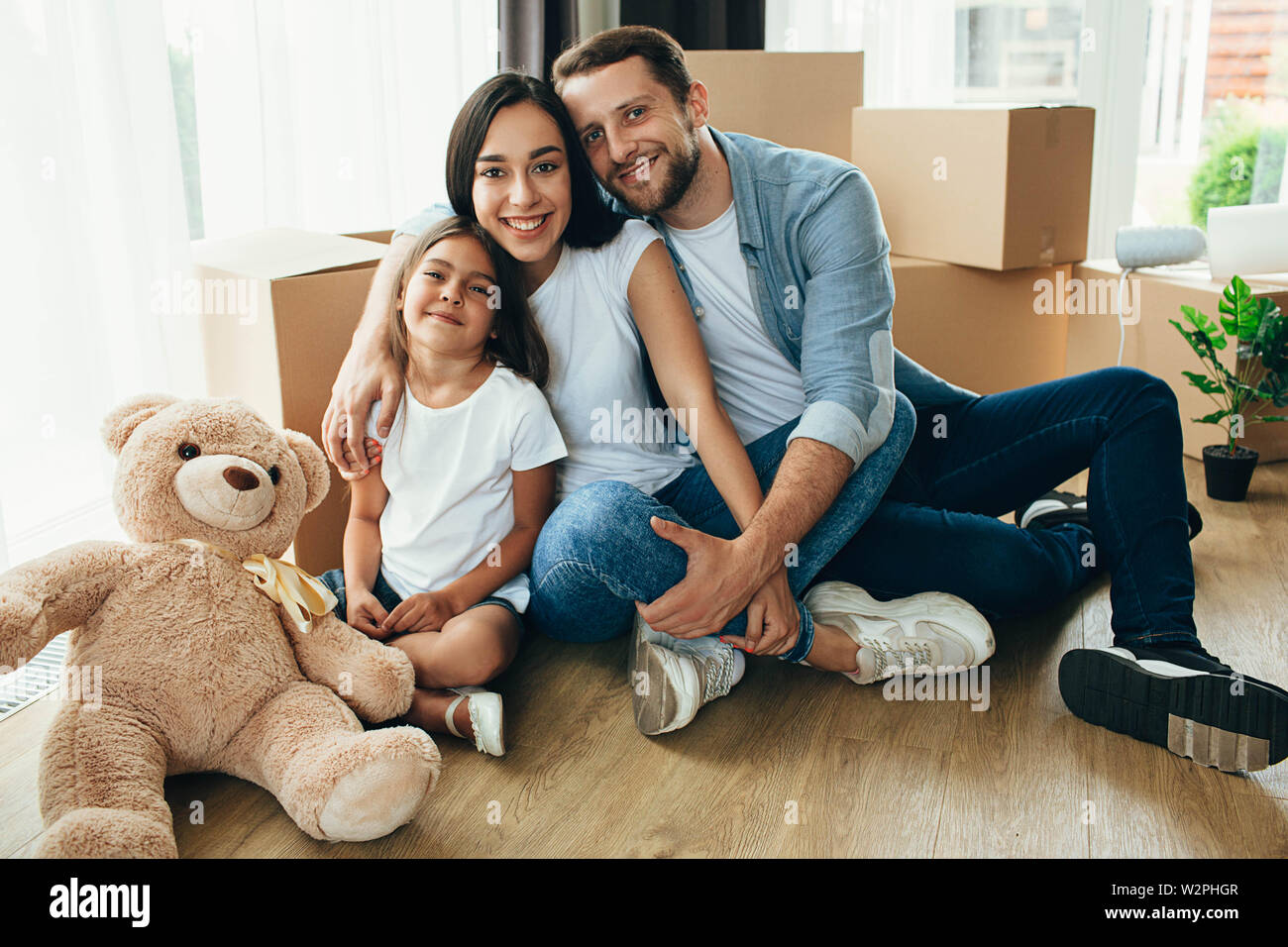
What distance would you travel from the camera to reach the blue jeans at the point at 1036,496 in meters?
1.25

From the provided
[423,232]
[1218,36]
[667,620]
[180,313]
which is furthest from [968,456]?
[1218,36]

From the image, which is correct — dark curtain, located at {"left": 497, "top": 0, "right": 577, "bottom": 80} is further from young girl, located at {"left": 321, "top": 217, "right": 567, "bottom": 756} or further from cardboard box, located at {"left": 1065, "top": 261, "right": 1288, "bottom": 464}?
cardboard box, located at {"left": 1065, "top": 261, "right": 1288, "bottom": 464}

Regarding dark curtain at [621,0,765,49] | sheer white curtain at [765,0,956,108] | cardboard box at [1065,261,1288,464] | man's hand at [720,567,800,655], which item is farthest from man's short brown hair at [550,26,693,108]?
sheer white curtain at [765,0,956,108]

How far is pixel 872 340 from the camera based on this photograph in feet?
4.35

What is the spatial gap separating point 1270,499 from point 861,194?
109 centimetres

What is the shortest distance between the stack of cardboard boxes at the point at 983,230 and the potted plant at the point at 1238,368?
130mm

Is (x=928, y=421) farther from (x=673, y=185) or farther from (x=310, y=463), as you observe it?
(x=310, y=463)

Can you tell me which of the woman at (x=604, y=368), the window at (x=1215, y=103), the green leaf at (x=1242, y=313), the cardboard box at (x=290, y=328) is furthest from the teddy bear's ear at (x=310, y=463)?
the window at (x=1215, y=103)

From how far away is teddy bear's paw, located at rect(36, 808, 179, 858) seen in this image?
896 millimetres

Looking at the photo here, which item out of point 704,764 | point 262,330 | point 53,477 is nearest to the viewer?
point 704,764

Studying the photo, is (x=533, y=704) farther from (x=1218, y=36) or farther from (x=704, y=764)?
(x=1218, y=36)

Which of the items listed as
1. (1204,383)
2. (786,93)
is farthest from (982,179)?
(1204,383)

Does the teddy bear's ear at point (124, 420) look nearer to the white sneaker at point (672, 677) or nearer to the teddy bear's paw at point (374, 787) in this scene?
the teddy bear's paw at point (374, 787)

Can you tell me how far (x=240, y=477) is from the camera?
112cm
